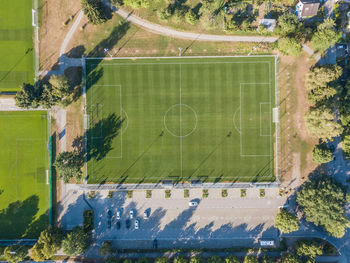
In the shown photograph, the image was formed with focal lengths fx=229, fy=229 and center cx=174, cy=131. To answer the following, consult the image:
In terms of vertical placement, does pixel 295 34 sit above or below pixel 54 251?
above

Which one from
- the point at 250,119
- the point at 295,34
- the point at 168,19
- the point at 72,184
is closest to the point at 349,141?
the point at 250,119

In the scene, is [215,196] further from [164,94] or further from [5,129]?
[5,129]

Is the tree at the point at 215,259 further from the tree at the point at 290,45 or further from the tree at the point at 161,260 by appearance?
the tree at the point at 290,45

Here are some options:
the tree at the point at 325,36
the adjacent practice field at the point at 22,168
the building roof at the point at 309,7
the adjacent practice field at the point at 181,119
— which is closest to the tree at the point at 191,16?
the adjacent practice field at the point at 181,119

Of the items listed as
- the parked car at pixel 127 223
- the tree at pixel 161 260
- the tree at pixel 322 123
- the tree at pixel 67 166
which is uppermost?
the tree at pixel 322 123

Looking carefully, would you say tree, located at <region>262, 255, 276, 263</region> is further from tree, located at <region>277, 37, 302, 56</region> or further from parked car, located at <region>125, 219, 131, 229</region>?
tree, located at <region>277, 37, 302, 56</region>

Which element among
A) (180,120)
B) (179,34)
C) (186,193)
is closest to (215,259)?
(186,193)
